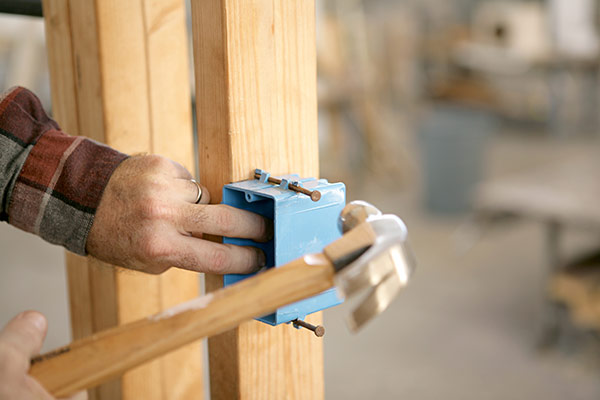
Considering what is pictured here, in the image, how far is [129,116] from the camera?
862mm

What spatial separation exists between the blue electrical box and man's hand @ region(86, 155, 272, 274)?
0.02 meters

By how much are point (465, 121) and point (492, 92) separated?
2.86m

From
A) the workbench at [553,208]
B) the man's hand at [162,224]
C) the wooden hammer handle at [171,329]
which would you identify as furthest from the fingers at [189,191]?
the workbench at [553,208]

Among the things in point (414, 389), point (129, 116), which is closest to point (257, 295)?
point (129, 116)

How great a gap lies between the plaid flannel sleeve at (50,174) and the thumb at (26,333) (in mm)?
159

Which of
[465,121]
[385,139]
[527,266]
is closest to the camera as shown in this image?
[527,266]

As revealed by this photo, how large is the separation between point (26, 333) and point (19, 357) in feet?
0.07

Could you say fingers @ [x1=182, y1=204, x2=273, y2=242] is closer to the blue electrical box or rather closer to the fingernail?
the blue electrical box

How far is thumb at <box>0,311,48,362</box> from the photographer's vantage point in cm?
46

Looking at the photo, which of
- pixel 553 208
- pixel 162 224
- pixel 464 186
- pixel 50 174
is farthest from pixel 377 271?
pixel 464 186

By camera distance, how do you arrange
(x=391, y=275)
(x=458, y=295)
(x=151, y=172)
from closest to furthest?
1. (x=391, y=275)
2. (x=151, y=172)
3. (x=458, y=295)

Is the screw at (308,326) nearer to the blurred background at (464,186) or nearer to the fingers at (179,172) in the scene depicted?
the fingers at (179,172)

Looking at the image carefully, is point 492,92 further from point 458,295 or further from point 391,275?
point 391,275

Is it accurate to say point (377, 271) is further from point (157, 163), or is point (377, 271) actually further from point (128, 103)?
point (128, 103)
